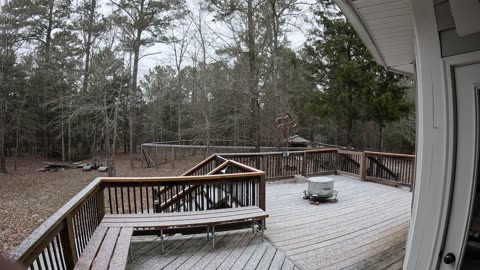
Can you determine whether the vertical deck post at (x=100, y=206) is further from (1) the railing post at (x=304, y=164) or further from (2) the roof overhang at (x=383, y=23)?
(1) the railing post at (x=304, y=164)

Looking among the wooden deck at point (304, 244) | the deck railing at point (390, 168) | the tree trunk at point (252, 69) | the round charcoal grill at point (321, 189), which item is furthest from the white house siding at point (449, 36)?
the tree trunk at point (252, 69)

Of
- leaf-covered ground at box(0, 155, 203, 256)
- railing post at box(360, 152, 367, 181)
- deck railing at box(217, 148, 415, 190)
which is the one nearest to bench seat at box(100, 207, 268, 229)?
leaf-covered ground at box(0, 155, 203, 256)

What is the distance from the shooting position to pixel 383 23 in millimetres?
2342

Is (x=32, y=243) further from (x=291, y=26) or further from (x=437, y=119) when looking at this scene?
(x=291, y=26)

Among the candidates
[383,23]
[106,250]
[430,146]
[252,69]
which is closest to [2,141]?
[252,69]

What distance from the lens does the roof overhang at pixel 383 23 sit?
6.40 ft

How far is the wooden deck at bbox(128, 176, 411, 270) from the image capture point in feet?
11.4

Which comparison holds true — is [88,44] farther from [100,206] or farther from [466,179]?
[466,179]

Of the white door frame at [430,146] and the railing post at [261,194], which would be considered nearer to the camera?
the white door frame at [430,146]

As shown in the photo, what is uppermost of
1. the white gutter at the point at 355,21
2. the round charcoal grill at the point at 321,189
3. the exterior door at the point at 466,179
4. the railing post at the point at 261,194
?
the white gutter at the point at 355,21

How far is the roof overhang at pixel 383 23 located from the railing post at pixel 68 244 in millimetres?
2893

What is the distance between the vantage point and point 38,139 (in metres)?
20.1

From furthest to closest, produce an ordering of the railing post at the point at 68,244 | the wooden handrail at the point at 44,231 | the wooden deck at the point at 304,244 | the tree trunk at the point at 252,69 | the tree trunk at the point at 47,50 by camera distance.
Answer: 1. the tree trunk at the point at 47,50
2. the tree trunk at the point at 252,69
3. the wooden deck at the point at 304,244
4. the railing post at the point at 68,244
5. the wooden handrail at the point at 44,231

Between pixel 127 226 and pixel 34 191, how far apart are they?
9.80 m
